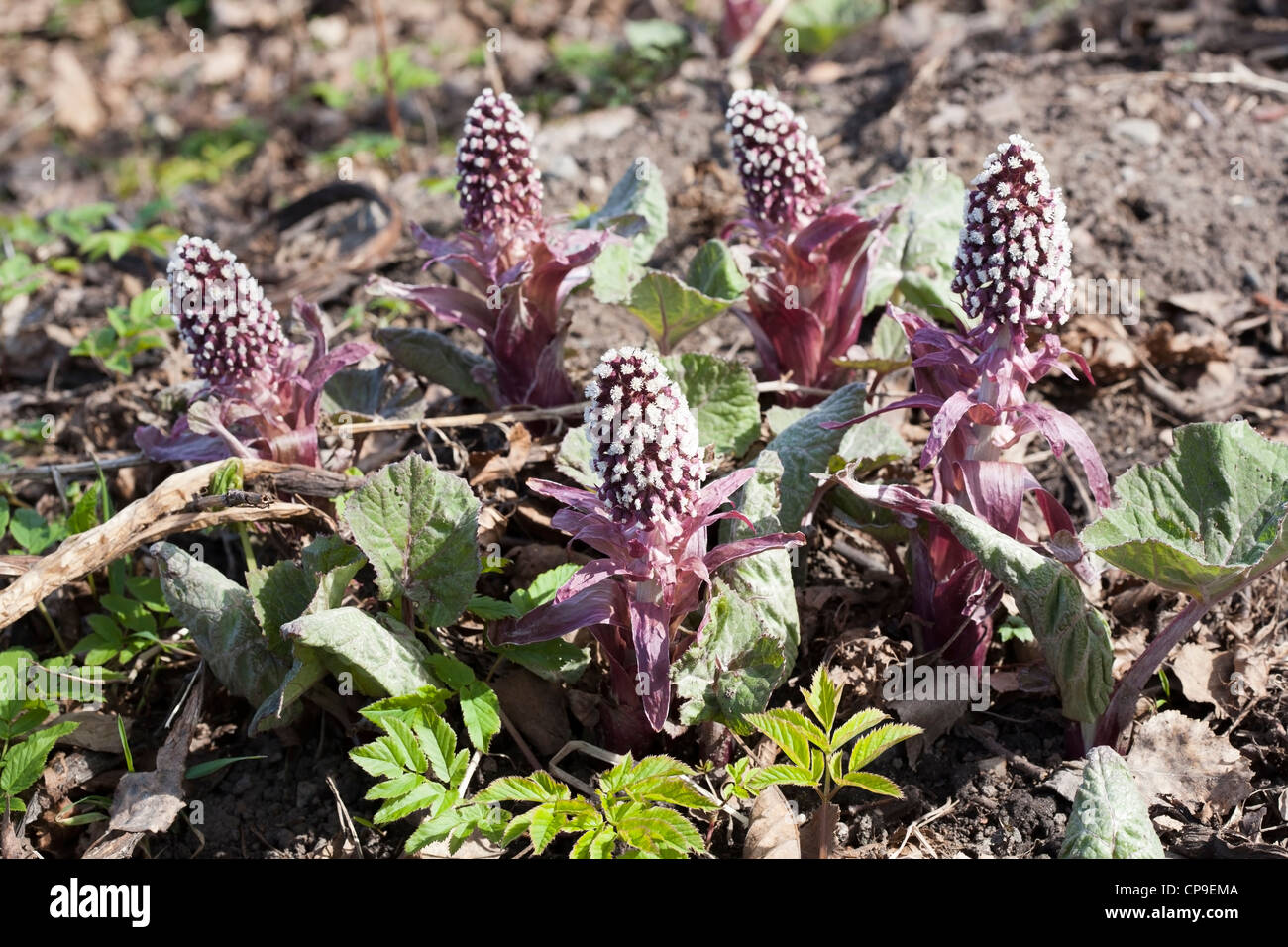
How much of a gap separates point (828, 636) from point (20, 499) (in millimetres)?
2413

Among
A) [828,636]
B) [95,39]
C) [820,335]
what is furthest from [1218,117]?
[95,39]

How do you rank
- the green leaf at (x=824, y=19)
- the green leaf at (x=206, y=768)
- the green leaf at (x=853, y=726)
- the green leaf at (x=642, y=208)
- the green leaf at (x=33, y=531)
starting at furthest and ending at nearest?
the green leaf at (x=824, y=19) → the green leaf at (x=642, y=208) → the green leaf at (x=33, y=531) → the green leaf at (x=206, y=768) → the green leaf at (x=853, y=726)

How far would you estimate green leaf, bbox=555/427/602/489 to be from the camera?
9.33ft

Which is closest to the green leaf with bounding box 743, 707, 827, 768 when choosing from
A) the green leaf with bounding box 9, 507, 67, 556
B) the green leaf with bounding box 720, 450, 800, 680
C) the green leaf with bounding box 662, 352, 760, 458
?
the green leaf with bounding box 720, 450, 800, 680

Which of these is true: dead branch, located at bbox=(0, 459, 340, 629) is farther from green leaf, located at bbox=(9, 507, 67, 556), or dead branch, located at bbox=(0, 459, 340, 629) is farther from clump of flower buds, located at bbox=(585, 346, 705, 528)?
clump of flower buds, located at bbox=(585, 346, 705, 528)

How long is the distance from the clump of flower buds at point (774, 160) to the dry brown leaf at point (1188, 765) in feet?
4.95

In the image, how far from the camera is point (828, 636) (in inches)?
115

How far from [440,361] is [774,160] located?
107 cm

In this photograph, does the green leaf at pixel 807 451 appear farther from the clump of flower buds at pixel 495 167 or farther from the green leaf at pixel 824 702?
the clump of flower buds at pixel 495 167

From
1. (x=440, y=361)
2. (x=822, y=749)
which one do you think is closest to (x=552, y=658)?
(x=822, y=749)

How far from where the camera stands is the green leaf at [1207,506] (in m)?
2.40

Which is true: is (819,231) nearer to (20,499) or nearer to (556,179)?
(556,179)

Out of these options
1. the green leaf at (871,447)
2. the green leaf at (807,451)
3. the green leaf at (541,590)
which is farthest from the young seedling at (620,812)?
the green leaf at (871,447)

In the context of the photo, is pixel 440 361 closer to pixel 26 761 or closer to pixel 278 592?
pixel 278 592
